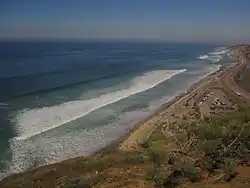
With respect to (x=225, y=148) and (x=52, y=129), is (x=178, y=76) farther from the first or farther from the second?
(x=225, y=148)

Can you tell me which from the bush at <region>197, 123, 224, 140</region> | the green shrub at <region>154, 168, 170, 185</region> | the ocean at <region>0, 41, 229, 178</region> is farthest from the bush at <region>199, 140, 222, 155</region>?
the ocean at <region>0, 41, 229, 178</region>

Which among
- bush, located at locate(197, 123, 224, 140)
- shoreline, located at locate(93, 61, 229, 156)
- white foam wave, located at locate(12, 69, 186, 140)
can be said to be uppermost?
bush, located at locate(197, 123, 224, 140)

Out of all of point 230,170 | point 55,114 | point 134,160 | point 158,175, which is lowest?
point 55,114

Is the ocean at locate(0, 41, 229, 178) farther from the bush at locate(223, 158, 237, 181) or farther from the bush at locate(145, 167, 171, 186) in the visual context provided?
the bush at locate(223, 158, 237, 181)

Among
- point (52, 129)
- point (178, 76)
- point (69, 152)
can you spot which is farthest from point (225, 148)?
point (178, 76)

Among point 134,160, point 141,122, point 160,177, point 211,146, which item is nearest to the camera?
point 160,177

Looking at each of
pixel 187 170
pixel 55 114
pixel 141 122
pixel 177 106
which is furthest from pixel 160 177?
pixel 177 106

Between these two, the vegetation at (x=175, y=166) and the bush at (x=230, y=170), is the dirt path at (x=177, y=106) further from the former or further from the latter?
the bush at (x=230, y=170)

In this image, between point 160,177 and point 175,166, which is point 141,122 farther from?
point 160,177

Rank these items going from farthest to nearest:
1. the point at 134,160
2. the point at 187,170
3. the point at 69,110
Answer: the point at 69,110
the point at 134,160
the point at 187,170

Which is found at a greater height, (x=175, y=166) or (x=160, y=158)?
(x=175, y=166)

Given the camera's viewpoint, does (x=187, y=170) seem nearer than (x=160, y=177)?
No
